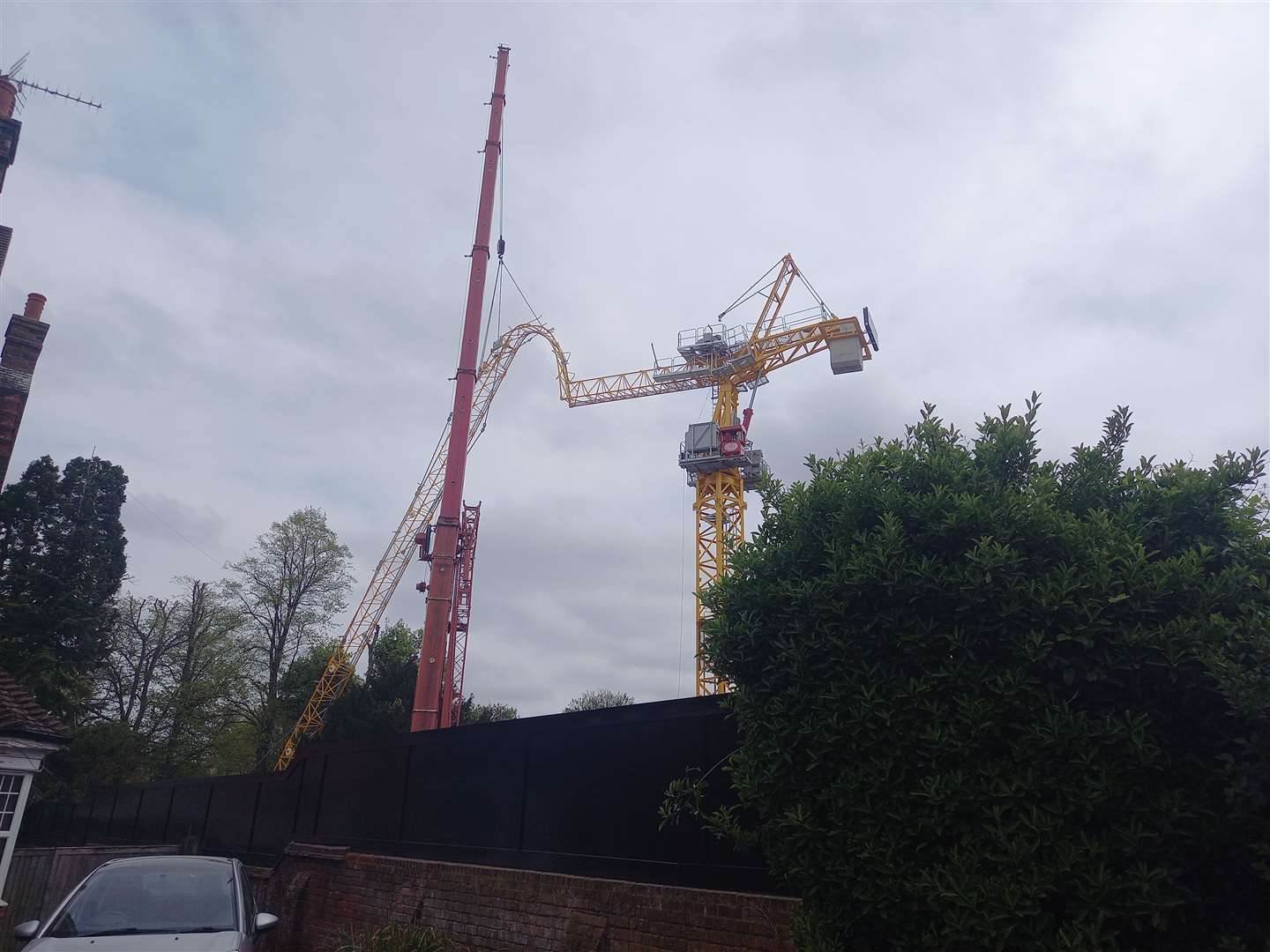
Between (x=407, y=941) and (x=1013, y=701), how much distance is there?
862 cm

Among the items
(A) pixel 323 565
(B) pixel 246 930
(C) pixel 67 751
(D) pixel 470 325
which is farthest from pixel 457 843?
(A) pixel 323 565

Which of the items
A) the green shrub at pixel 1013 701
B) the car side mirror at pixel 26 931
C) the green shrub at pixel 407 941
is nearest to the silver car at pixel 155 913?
the car side mirror at pixel 26 931

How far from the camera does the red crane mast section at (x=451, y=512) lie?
18.7 metres

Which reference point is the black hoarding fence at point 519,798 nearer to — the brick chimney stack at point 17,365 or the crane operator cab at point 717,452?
the brick chimney stack at point 17,365

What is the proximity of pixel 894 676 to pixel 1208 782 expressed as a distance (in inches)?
80.0

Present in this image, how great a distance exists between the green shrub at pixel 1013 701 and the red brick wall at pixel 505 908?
5.30 ft

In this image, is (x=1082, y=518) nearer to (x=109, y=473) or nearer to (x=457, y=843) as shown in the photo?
(x=457, y=843)

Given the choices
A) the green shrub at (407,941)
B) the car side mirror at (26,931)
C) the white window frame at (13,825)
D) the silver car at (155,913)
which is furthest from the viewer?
the white window frame at (13,825)

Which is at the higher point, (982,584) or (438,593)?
(438,593)

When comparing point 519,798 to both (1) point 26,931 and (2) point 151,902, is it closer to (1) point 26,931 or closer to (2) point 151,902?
(2) point 151,902

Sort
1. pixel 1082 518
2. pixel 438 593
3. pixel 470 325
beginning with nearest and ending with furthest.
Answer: pixel 1082 518
pixel 438 593
pixel 470 325

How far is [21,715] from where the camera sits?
14367 mm

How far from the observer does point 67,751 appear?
97.0 feet

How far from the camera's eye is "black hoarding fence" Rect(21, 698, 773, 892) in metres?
9.57
